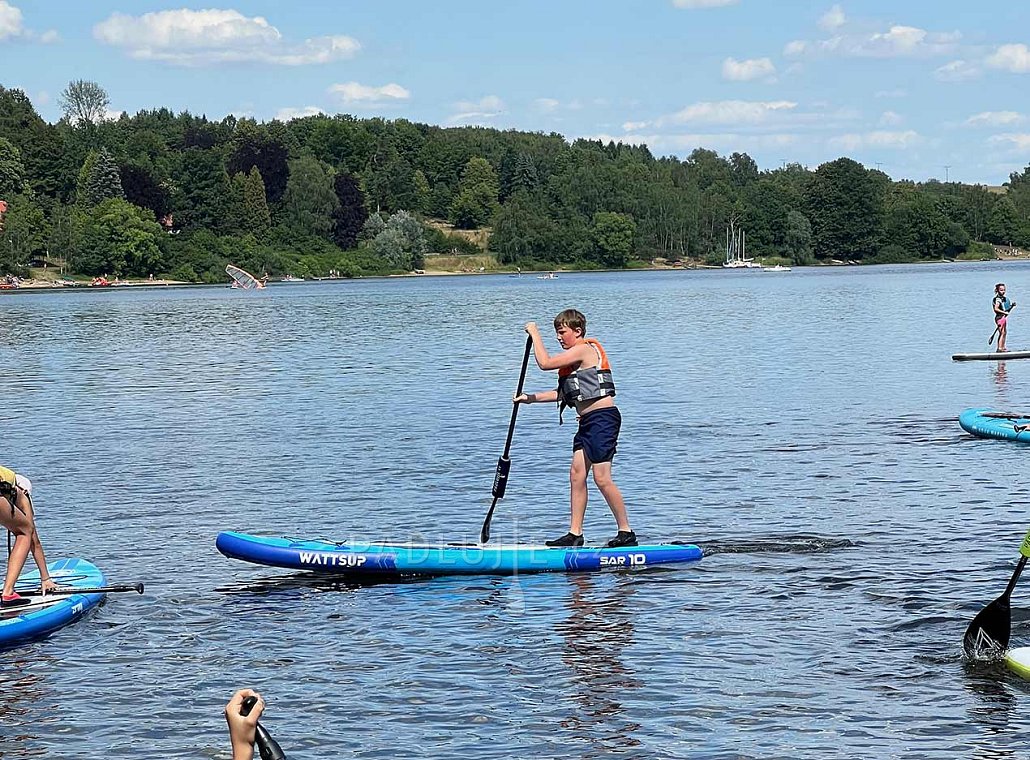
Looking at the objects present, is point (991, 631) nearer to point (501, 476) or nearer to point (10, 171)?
point (501, 476)

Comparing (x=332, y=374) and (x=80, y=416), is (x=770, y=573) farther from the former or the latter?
(x=332, y=374)

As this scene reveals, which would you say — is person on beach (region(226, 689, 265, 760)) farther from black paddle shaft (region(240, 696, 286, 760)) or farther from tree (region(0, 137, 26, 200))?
tree (region(0, 137, 26, 200))

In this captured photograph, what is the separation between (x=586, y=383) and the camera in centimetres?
1520

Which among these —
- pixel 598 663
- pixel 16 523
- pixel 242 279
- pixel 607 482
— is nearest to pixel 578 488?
pixel 607 482

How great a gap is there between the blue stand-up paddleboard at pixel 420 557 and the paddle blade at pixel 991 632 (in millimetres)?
4395

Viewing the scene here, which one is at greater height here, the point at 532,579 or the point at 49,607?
the point at 49,607

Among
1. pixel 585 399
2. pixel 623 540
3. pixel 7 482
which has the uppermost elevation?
pixel 585 399

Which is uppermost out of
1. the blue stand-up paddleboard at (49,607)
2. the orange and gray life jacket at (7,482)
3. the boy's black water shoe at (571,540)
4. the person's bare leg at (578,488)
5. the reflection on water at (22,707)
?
the orange and gray life jacket at (7,482)

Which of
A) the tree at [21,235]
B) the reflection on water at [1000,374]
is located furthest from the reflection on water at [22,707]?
the tree at [21,235]

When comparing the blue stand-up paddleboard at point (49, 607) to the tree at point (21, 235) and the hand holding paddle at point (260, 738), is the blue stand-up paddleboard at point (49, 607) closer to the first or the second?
the hand holding paddle at point (260, 738)

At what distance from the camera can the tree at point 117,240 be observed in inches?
6698

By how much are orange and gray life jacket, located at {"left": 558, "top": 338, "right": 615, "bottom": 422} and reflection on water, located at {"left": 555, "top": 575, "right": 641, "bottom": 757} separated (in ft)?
6.37

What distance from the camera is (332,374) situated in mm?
46344

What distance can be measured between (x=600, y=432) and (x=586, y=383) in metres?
0.54
